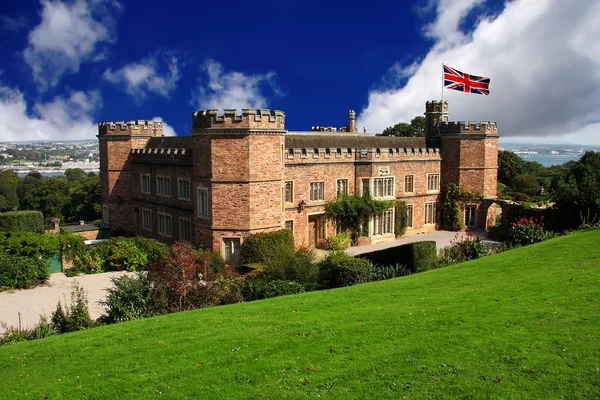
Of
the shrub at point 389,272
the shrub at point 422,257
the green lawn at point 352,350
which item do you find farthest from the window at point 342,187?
the green lawn at point 352,350

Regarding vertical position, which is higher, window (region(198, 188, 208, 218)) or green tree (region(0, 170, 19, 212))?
window (region(198, 188, 208, 218))

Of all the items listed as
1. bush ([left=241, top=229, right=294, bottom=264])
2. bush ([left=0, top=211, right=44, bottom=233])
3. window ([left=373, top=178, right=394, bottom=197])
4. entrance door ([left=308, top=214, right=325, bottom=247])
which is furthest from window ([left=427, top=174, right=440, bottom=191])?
bush ([left=0, top=211, right=44, bottom=233])

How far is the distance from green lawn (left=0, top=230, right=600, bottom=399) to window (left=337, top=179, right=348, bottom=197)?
16127mm

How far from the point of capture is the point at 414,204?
110ft

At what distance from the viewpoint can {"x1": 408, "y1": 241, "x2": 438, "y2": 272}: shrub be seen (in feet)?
66.1

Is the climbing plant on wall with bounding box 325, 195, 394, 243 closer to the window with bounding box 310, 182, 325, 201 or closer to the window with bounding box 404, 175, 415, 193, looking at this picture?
the window with bounding box 310, 182, 325, 201

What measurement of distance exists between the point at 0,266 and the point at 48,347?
11588 mm

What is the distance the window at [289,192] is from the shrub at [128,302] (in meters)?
12.9

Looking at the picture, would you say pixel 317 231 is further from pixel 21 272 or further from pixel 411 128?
pixel 411 128

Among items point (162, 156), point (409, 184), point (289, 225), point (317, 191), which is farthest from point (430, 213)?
point (162, 156)

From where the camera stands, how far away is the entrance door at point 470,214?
113 feet

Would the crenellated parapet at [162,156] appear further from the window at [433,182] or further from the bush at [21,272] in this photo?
the window at [433,182]

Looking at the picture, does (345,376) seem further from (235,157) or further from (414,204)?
(414,204)

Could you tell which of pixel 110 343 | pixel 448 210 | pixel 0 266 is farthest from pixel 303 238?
pixel 110 343
